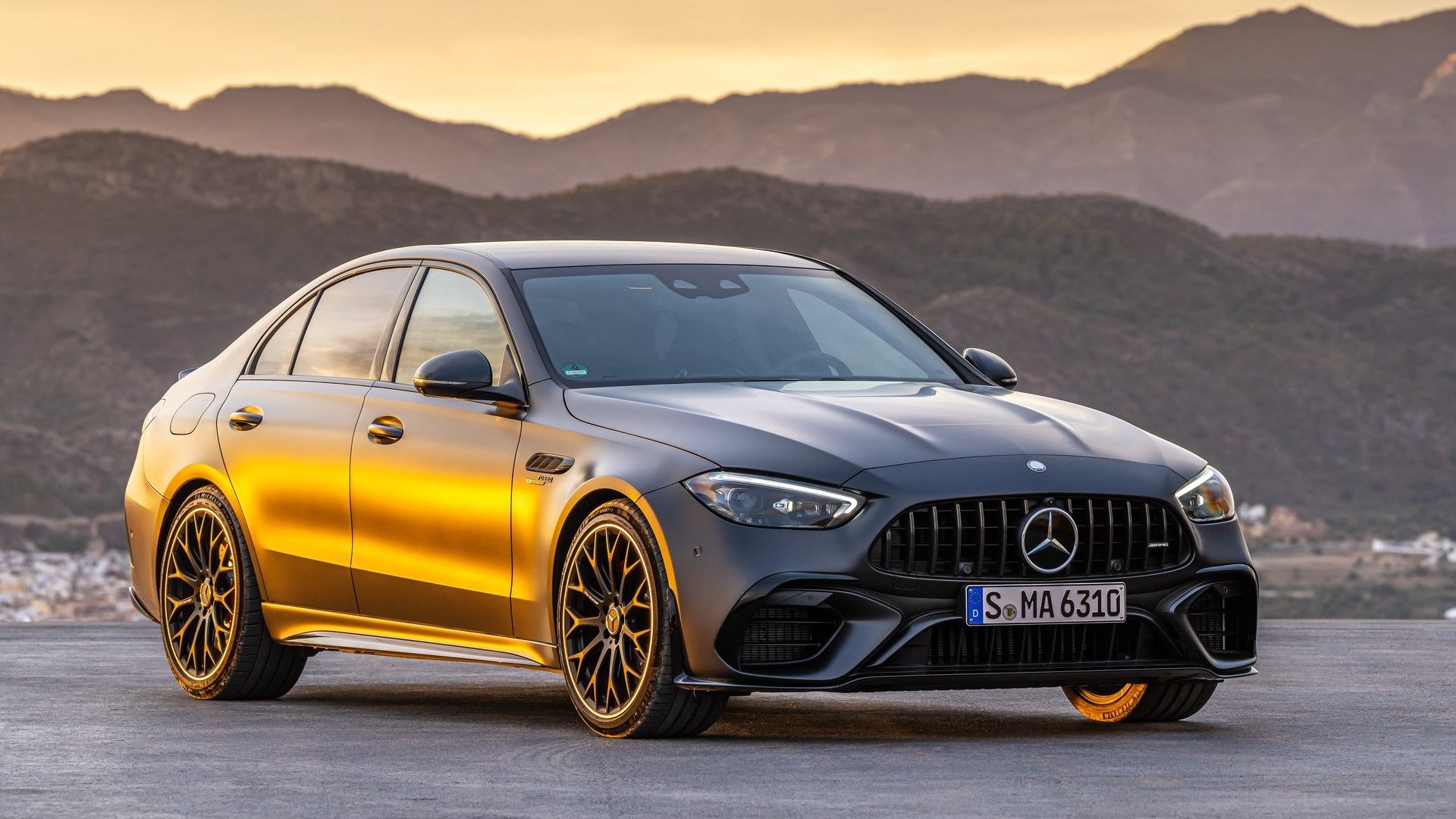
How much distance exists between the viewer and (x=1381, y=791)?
6.72m

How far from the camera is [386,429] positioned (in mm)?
8766

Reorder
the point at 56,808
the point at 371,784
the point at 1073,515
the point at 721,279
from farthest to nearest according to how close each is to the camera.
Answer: the point at 721,279 → the point at 1073,515 → the point at 371,784 → the point at 56,808

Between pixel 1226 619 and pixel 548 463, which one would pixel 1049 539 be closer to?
pixel 1226 619

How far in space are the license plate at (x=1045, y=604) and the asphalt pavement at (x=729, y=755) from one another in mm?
413

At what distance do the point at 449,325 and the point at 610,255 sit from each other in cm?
65

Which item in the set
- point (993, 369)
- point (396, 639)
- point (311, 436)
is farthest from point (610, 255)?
point (396, 639)

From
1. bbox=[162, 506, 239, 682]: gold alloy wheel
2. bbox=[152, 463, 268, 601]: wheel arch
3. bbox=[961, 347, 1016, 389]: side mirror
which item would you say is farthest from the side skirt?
bbox=[961, 347, 1016, 389]: side mirror

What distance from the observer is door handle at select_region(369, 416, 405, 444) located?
870 centimetres

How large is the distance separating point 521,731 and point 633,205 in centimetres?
10194

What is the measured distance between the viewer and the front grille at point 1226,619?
7.94 m

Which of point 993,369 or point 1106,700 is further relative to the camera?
point 993,369

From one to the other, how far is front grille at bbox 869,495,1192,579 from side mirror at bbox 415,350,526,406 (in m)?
1.52

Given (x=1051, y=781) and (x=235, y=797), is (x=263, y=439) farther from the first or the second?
(x=1051, y=781)

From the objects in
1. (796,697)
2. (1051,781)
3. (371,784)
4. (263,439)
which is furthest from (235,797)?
(796,697)
